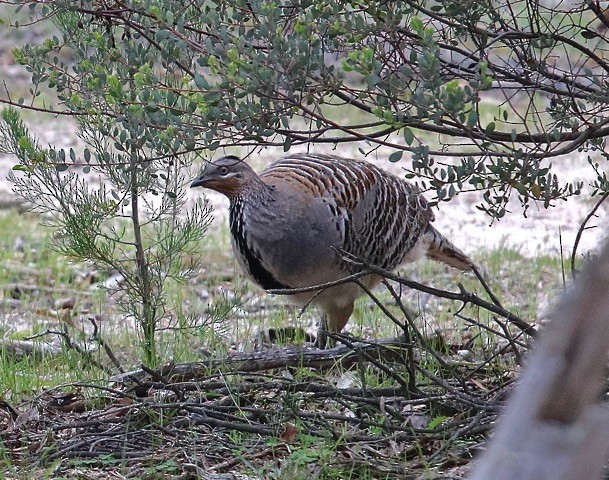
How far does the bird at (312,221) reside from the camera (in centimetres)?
525

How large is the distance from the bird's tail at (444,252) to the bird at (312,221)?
0.57 m

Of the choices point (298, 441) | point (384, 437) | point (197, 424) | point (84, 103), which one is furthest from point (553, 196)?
point (84, 103)

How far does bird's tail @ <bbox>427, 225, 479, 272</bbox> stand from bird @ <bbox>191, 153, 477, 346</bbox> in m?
0.57

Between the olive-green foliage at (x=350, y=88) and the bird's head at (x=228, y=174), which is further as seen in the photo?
the bird's head at (x=228, y=174)

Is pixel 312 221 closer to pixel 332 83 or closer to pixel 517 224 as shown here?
pixel 332 83

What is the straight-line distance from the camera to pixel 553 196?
354cm

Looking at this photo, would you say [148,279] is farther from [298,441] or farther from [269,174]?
[298,441]

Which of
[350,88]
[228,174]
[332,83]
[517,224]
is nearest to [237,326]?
[228,174]

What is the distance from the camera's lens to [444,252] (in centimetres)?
667

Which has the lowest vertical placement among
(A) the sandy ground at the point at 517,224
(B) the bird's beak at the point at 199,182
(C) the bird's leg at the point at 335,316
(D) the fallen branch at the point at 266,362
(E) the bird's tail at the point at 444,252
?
(D) the fallen branch at the point at 266,362

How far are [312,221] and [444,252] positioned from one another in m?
1.64

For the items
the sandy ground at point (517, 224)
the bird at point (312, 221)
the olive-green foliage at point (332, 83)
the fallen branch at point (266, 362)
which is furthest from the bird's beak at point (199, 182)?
the sandy ground at point (517, 224)

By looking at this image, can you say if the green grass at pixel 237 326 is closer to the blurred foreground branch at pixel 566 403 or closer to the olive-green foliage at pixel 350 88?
the olive-green foliage at pixel 350 88

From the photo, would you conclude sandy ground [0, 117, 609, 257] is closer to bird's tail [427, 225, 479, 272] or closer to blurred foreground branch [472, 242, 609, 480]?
bird's tail [427, 225, 479, 272]
